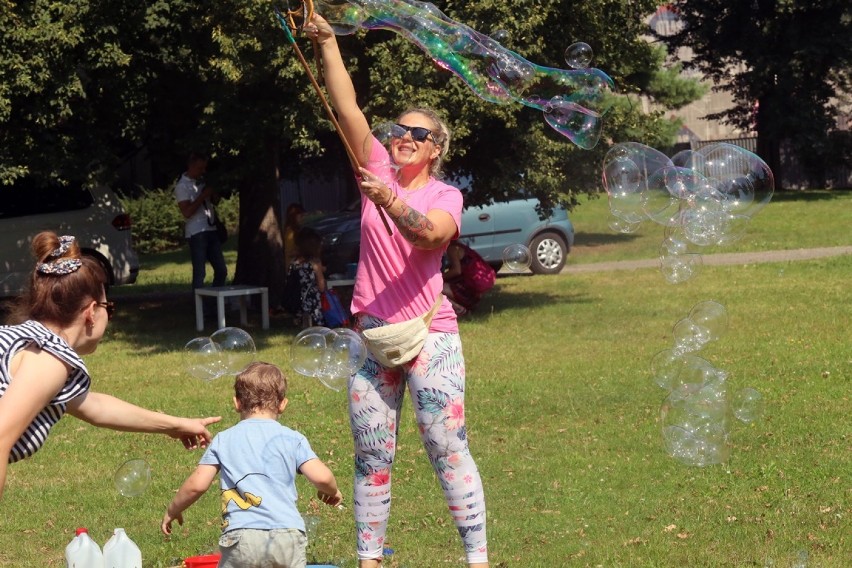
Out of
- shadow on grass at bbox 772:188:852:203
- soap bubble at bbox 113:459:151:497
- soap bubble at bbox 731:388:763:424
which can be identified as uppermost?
shadow on grass at bbox 772:188:852:203

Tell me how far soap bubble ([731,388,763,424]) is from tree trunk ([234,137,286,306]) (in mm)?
8479

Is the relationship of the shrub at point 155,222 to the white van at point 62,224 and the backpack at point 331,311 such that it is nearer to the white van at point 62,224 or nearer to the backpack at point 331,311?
the white van at point 62,224

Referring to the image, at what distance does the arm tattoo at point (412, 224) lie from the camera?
170 inches

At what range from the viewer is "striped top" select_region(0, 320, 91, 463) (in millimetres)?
3451

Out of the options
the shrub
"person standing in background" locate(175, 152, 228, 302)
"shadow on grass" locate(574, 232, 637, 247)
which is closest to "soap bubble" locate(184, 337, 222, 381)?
"person standing in background" locate(175, 152, 228, 302)

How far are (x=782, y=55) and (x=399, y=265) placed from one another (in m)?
28.1

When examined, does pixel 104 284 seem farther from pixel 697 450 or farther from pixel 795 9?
pixel 795 9

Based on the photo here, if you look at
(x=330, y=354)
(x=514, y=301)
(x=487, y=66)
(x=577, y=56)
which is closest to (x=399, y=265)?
(x=330, y=354)

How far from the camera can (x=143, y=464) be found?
17.7 ft

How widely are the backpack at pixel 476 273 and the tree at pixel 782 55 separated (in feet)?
60.7

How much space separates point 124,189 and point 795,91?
672 inches

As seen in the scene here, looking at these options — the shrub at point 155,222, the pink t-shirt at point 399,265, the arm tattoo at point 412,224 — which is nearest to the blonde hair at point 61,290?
the arm tattoo at point 412,224

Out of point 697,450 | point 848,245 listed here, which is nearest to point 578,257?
point 848,245

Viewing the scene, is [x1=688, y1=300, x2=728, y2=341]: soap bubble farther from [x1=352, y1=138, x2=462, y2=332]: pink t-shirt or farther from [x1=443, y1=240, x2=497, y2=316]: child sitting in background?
[x1=443, y1=240, x2=497, y2=316]: child sitting in background
